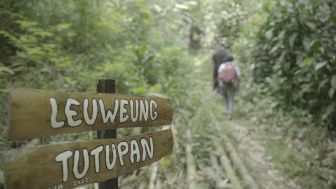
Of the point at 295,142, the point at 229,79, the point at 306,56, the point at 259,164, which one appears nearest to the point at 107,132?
the point at 259,164

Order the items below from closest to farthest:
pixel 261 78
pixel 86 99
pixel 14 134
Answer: pixel 14 134 → pixel 86 99 → pixel 261 78

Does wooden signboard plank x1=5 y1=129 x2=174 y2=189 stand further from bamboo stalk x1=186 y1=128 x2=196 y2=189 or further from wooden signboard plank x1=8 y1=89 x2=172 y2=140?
bamboo stalk x1=186 y1=128 x2=196 y2=189

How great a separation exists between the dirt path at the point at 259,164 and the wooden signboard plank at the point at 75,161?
286 cm

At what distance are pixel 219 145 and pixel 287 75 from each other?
344 cm

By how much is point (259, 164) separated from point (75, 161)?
14.1ft

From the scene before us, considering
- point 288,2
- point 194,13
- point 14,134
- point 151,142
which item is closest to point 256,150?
point 288,2

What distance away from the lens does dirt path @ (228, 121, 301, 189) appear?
15.9ft

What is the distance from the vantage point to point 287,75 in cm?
797

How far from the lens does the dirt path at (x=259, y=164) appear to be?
4.86 metres

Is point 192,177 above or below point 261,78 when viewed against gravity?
below

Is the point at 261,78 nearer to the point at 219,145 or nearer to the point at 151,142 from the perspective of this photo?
the point at 219,145

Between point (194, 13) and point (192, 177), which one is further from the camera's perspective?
point (194, 13)

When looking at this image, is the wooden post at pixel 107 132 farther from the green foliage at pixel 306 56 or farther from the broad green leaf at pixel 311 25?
the broad green leaf at pixel 311 25

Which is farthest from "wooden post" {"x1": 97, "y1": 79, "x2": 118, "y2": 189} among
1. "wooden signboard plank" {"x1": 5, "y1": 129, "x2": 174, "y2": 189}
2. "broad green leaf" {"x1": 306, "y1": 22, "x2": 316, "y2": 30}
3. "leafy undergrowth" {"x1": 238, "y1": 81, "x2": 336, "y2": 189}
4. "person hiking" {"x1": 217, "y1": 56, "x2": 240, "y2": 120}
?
"person hiking" {"x1": 217, "y1": 56, "x2": 240, "y2": 120}
